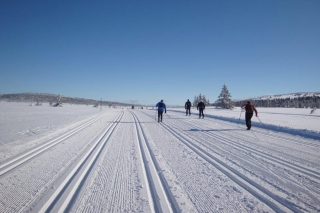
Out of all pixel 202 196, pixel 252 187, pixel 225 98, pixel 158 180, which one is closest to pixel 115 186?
pixel 158 180

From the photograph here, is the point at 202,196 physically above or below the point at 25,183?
above

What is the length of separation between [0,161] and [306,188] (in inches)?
272

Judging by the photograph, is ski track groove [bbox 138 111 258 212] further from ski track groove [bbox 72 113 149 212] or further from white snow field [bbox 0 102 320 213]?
ski track groove [bbox 72 113 149 212]

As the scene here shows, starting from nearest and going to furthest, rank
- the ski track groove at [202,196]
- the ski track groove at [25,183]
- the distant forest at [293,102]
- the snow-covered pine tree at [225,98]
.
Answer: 1. the ski track groove at [202,196]
2. the ski track groove at [25,183]
3. the snow-covered pine tree at [225,98]
4. the distant forest at [293,102]

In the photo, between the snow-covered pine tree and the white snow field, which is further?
the snow-covered pine tree

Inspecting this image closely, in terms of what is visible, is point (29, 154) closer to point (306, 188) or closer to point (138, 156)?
point (138, 156)

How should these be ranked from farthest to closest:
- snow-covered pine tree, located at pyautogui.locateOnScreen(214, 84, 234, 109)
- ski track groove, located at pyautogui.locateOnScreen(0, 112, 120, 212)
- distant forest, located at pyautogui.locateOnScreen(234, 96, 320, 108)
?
distant forest, located at pyautogui.locateOnScreen(234, 96, 320, 108), snow-covered pine tree, located at pyautogui.locateOnScreen(214, 84, 234, 109), ski track groove, located at pyautogui.locateOnScreen(0, 112, 120, 212)

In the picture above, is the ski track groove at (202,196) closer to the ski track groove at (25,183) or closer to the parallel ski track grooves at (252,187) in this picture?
the parallel ski track grooves at (252,187)

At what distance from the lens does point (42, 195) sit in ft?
8.82

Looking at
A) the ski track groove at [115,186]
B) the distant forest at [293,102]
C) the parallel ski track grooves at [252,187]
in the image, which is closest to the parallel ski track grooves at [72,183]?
the ski track groove at [115,186]

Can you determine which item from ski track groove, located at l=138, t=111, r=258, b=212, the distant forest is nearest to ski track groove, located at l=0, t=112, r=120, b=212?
ski track groove, located at l=138, t=111, r=258, b=212

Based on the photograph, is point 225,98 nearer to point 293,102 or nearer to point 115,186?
point 115,186

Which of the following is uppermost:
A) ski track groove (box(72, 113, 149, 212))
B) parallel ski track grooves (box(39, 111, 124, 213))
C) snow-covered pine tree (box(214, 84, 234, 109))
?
snow-covered pine tree (box(214, 84, 234, 109))

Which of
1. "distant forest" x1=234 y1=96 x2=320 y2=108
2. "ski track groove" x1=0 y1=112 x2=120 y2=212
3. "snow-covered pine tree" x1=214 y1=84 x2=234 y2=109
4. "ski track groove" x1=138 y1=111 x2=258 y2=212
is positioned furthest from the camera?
"distant forest" x1=234 y1=96 x2=320 y2=108
